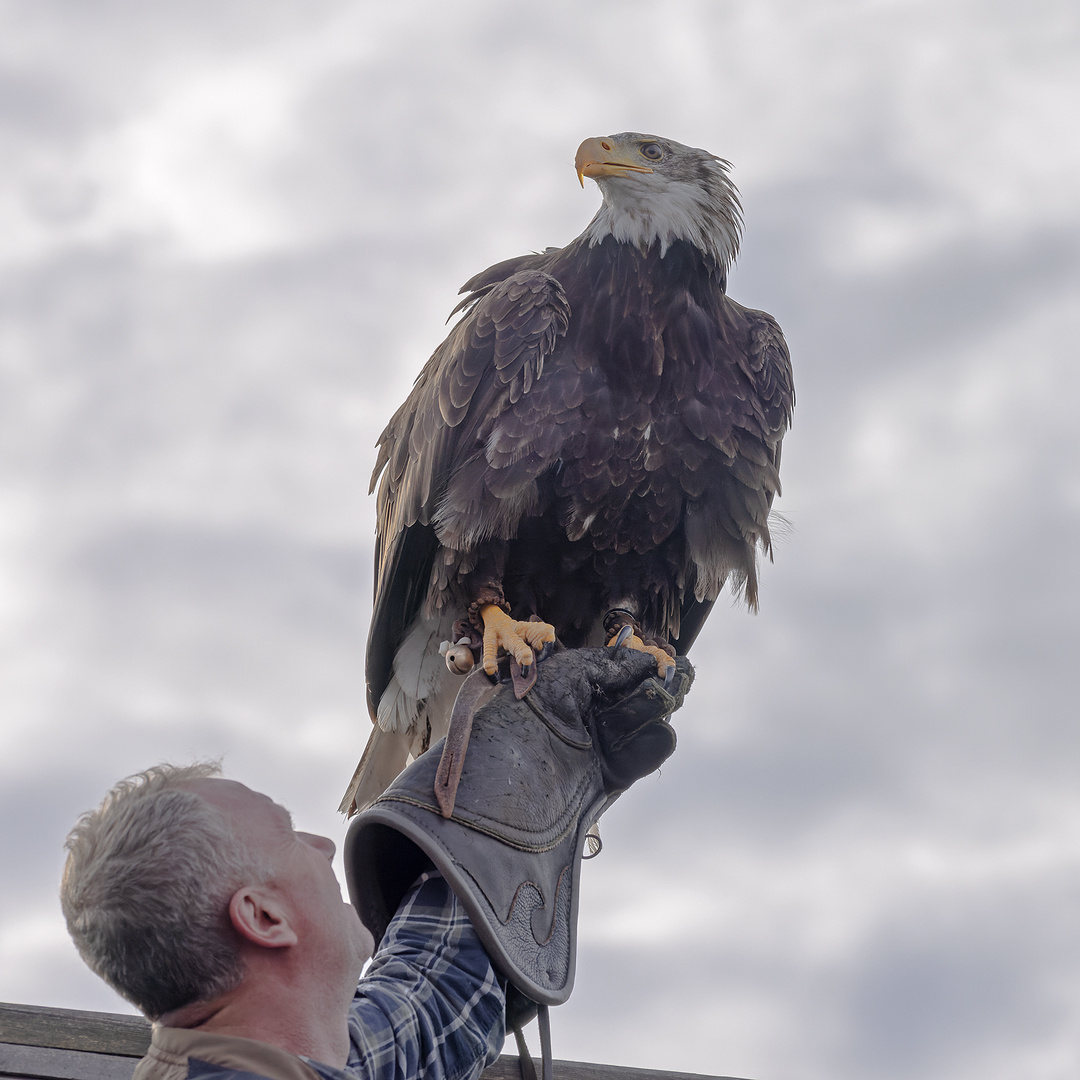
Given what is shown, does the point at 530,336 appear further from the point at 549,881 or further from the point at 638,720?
the point at 549,881

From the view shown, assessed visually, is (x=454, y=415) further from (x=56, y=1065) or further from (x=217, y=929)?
(x=217, y=929)

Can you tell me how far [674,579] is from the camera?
3.92 m

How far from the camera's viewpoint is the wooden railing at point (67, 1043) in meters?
2.50

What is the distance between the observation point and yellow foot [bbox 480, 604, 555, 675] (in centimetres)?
325

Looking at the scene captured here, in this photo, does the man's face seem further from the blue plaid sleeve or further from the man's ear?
the blue plaid sleeve

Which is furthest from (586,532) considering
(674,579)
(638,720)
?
(638,720)

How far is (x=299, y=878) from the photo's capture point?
178 centimetres

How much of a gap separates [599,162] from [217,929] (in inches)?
122

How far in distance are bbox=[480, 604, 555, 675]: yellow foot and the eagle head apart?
1.37m

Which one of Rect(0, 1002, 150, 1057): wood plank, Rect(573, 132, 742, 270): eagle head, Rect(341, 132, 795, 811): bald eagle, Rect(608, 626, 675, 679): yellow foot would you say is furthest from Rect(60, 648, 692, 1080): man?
Result: Rect(573, 132, 742, 270): eagle head

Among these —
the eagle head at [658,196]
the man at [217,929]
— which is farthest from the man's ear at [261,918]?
the eagle head at [658,196]

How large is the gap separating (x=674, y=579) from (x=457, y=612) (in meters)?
0.73

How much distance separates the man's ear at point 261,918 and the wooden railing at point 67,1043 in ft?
3.67

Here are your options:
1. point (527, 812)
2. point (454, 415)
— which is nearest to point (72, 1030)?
point (527, 812)
